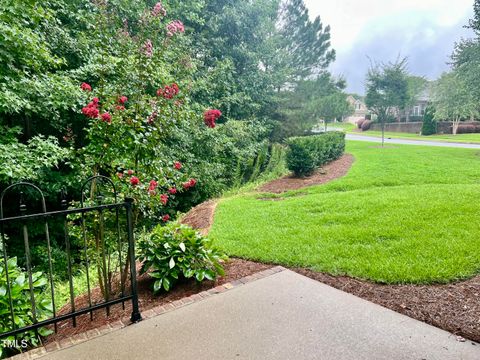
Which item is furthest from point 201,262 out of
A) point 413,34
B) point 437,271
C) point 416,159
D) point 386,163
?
point 413,34

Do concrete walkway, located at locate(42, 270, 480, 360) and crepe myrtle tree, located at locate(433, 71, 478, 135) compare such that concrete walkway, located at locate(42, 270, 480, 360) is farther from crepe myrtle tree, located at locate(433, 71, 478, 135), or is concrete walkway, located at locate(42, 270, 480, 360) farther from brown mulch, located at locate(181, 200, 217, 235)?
crepe myrtle tree, located at locate(433, 71, 478, 135)

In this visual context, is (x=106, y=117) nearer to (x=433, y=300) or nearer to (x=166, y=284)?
(x=166, y=284)

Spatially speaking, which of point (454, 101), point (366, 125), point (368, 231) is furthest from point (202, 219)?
point (366, 125)

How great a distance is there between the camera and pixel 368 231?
3830mm

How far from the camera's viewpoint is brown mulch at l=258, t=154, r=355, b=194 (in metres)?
7.67

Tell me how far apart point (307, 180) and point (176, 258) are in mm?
5930

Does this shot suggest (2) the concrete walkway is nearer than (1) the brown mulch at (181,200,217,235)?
Yes

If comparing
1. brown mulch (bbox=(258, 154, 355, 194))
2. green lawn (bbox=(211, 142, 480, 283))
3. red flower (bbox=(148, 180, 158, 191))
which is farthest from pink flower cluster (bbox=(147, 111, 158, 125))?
brown mulch (bbox=(258, 154, 355, 194))

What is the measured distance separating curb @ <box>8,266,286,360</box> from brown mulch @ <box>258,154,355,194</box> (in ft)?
14.7

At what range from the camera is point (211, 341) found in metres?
1.96

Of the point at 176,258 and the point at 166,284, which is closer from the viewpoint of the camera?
the point at 166,284

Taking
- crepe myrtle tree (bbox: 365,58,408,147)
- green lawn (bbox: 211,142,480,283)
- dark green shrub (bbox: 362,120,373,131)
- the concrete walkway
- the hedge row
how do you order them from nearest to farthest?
the concrete walkway
green lawn (bbox: 211,142,480,283)
the hedge row
crepe myrtle tree (bbox: 365,58,408,147)
dark green shrub (bbox: 362,120,373,131)

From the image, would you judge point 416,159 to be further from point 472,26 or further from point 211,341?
point 211,341

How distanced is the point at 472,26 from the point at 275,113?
8.00 m
